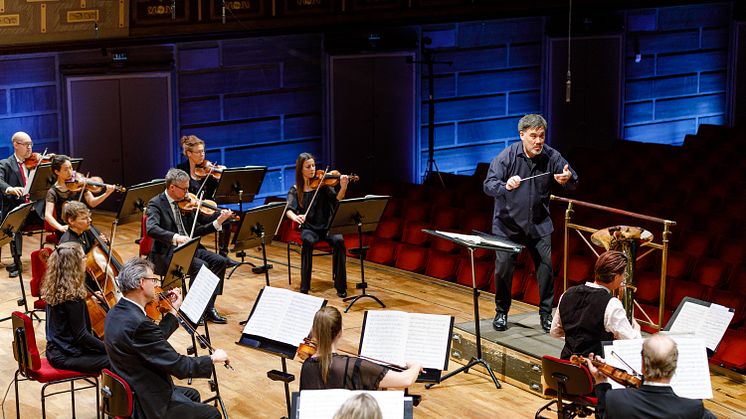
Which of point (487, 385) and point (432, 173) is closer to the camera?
point (487, 385)

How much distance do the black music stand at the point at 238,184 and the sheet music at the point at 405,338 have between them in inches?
148

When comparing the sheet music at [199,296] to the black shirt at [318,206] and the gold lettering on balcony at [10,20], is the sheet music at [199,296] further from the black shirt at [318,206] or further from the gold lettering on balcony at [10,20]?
the gold lettering on balcony at [10,20]

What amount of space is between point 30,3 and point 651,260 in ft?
21.6

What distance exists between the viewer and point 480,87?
12039 millimetres

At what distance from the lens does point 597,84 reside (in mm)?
12273

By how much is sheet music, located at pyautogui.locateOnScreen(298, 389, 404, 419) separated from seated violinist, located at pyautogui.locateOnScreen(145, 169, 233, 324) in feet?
9.87

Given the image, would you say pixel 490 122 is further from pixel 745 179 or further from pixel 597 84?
pixel 745 179

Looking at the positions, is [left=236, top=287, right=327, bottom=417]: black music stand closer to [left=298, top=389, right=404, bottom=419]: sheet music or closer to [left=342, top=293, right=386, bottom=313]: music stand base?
[left=298, top=389, right=404, bottom=419]: sheet music

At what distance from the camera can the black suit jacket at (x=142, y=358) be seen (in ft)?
13.5

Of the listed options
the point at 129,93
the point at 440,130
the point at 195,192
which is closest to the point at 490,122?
the point at 440,130

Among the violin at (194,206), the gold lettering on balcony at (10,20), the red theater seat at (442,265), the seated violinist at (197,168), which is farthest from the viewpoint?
the gold lettering on balcony at (10,20)

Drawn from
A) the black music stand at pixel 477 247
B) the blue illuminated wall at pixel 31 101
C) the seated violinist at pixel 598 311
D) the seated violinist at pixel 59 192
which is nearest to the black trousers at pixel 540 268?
the black music stand at pixel 477 247

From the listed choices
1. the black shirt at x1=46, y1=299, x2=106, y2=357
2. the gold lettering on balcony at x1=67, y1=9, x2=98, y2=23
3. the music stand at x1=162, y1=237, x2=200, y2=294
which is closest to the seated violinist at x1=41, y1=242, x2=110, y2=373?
the black shirt at x1=46, y1=299, x2=106, y2=357

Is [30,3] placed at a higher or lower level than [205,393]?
higher
